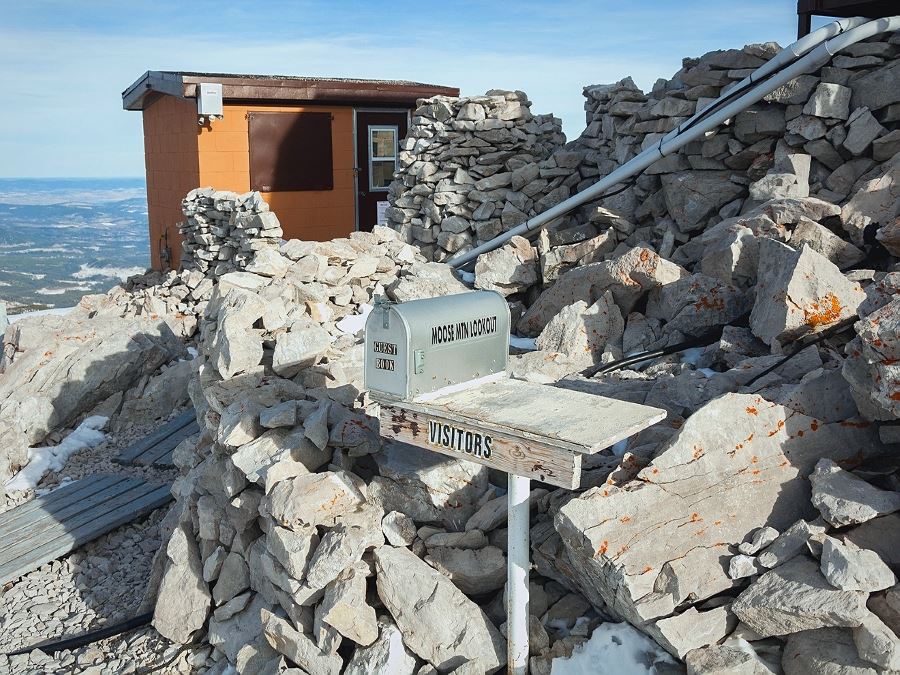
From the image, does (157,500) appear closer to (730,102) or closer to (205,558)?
(205,558)

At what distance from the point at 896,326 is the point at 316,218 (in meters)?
13.6

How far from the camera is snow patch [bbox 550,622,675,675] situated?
4195 millimetres

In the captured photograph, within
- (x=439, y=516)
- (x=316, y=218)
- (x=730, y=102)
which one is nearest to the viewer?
(x=439, y=516)

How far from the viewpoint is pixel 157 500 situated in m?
8.14

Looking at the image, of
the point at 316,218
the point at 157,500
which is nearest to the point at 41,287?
the point at 316,218

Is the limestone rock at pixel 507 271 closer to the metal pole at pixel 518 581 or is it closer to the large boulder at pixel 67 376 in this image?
the large boulder at pixel 67 376

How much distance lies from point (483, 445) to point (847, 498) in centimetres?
177

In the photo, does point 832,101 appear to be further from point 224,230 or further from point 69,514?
point 224,230

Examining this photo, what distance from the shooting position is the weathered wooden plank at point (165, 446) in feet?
29.7

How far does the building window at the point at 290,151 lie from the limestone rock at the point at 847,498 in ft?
43.8

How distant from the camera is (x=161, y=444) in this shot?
9344 mm

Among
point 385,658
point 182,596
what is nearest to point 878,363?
point 385,658

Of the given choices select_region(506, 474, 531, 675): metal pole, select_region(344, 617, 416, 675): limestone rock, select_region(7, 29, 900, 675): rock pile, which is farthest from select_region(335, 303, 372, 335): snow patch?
select_region(506, 474, 531, 675): metal pole

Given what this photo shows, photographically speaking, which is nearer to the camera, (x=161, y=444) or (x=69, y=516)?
(x=69, y=516)
